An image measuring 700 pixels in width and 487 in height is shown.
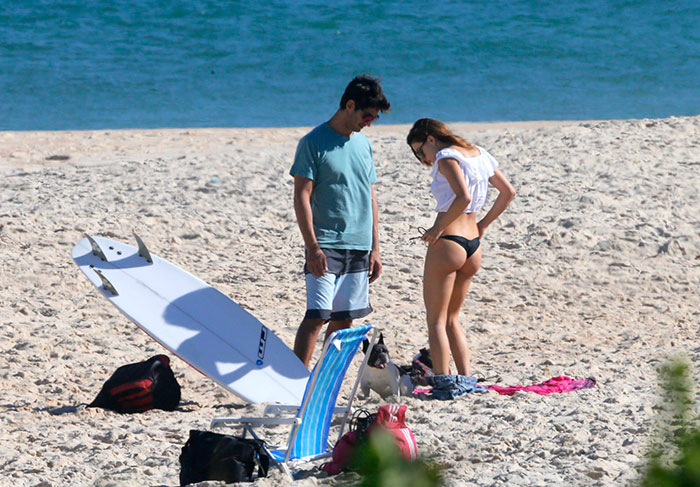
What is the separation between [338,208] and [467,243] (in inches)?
27.0

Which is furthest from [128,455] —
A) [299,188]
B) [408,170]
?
[408,170]

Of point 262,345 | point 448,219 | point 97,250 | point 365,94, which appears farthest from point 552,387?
point 97,250

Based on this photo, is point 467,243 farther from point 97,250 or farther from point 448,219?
point 97,250

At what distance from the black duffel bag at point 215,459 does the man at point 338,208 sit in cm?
122

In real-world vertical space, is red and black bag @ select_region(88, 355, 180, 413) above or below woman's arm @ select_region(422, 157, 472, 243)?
below

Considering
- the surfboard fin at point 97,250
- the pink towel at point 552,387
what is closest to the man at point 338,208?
the pink towel at point 552,387

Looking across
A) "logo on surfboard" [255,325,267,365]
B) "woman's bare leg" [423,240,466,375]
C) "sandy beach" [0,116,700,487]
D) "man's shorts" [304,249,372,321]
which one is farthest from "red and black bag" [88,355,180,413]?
"woman's bare leg" [423,240,466,375]

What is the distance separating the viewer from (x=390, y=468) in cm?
68

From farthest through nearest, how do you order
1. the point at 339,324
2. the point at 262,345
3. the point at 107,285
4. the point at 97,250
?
the point at 97,250 → the point at 107,285 → the point at 262,345 → the point at 339,324

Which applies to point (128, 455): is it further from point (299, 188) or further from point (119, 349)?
point (119, 349)

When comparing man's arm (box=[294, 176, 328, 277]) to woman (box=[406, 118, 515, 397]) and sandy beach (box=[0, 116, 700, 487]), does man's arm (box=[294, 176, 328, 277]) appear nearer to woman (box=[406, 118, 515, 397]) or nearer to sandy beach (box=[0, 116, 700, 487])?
woman (box=[406, 118, 515, 397])

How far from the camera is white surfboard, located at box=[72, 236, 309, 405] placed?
4938 millimetres

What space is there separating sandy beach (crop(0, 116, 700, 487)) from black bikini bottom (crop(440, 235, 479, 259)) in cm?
74

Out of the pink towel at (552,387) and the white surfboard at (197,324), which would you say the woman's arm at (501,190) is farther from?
the white surfboard at (197,324)
